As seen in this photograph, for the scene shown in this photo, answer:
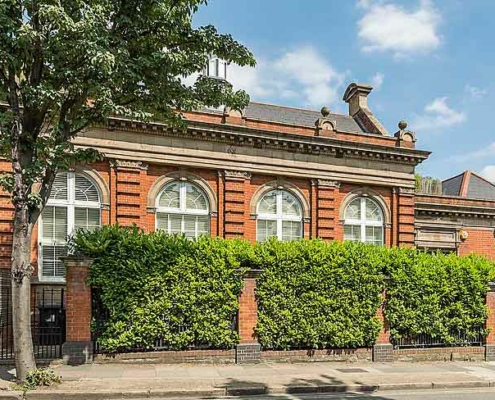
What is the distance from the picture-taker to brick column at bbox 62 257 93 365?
11.6 metres

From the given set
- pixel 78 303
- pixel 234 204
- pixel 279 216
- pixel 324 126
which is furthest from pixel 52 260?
pixel 324 126

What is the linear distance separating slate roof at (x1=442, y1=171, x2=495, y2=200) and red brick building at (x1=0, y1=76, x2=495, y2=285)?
Result: 5145 millimetres

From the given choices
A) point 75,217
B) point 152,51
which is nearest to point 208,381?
point 152,51

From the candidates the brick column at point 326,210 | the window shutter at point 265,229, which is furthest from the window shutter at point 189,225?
the brick column at point 326,210

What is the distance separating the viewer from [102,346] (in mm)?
11859

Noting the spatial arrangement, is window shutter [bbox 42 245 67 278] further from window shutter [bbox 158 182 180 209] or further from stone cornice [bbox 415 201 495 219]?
stone cornice [bbox 415 201 495 219]

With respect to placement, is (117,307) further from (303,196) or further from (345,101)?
(345,101)

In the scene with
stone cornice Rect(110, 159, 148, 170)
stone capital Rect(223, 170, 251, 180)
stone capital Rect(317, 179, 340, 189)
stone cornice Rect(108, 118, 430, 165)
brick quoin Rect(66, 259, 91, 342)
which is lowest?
brick quoin Rect(66, 259, 91, 342)

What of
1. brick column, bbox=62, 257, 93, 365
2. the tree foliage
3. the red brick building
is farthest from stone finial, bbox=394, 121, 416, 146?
brick column, bbox=62, 257, 93, 365

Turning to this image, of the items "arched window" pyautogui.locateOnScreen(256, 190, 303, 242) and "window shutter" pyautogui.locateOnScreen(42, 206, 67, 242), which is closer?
"window shutter" pyautogui.locateOnScreen(42, 206, 67, 242)

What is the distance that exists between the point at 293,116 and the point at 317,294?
38.8ft

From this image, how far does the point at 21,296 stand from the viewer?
9609 mm

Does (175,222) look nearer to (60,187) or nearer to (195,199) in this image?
(195,199)

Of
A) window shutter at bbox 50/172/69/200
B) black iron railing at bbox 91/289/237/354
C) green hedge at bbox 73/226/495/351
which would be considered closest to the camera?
black iron railing at bbox 91/289/237/354
